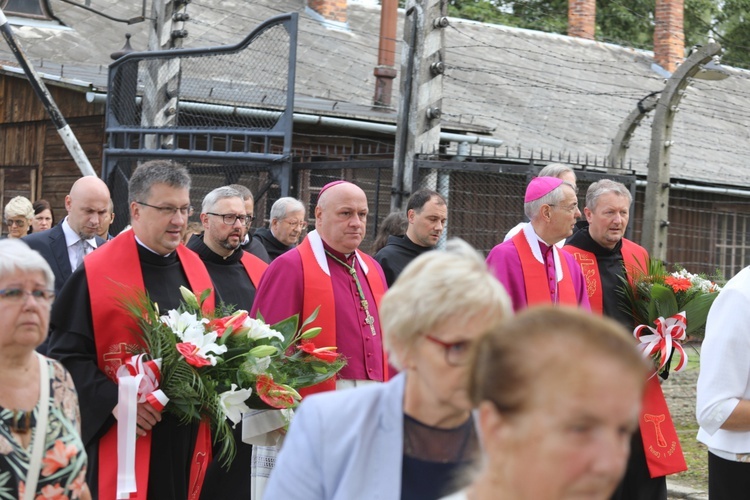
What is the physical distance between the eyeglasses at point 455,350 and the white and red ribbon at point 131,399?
2.66 meters

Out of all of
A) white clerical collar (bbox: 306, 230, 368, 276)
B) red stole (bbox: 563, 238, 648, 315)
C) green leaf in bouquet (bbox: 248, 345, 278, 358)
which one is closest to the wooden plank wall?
red stole (bbox: 563, 238, 648, 315)

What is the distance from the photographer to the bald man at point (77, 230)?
7.54 meters

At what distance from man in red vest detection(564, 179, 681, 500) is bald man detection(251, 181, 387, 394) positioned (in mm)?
1592

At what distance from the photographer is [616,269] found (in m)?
7.33

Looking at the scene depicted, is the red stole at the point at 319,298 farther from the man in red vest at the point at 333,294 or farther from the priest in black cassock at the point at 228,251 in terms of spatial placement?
the priest in black cassock at the point at 228,251

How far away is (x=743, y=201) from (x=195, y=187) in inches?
572

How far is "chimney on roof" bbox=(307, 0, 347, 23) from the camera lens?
24594mm

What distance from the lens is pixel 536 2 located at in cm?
3919

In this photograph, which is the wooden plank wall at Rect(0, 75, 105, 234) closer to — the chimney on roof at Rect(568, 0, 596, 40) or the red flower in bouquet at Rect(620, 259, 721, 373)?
the red flower in bouquet at Rect(620, 259, 721, 373)

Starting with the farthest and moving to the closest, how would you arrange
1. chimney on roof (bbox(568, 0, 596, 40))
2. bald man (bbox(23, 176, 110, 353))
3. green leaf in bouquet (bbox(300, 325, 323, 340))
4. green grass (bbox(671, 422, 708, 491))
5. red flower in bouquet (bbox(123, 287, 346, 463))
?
chimney on roof (bbox(568, 0, 596, 40)) → green grass (bbox(671, 422, 708, 491)) → bald man (bbox(23, 176, 110, 353)) → green leaf in bouquet (bbox(300, 325, 323, 340)) → red flower in bouquet (bbox(123, 287, 346, 463))

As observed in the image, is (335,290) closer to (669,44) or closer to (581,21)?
(669,44)

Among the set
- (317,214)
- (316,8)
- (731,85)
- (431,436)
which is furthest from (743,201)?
(431,436)

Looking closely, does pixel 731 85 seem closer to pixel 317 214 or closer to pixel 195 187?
pixel 195 187

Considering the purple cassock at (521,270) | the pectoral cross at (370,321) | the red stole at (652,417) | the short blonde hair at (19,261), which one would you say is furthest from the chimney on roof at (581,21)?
the short blonde hair at (19,261)
